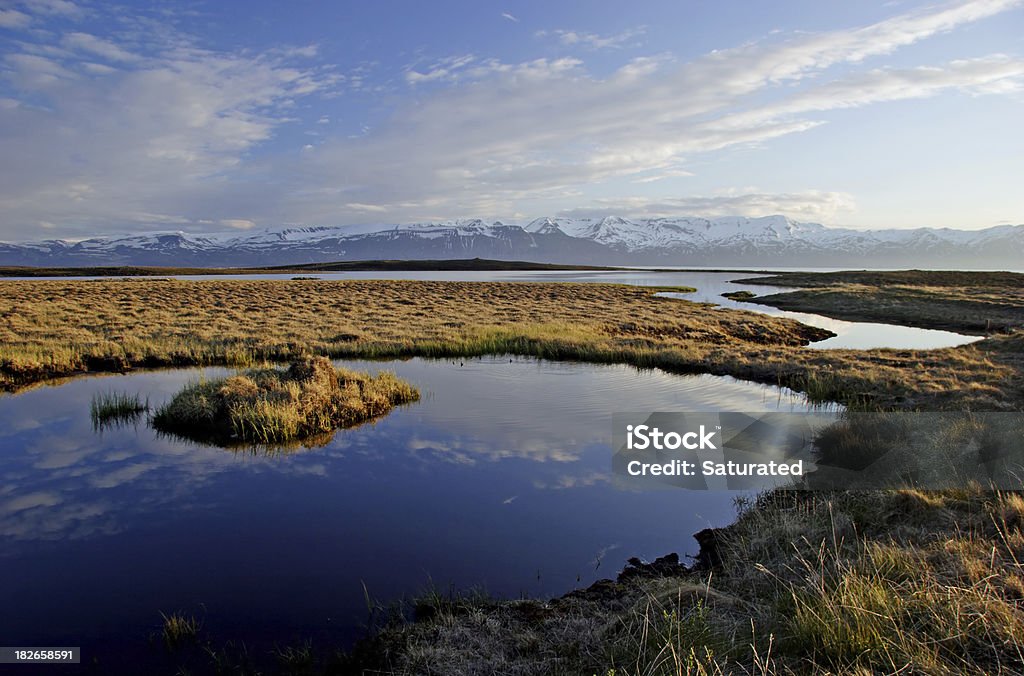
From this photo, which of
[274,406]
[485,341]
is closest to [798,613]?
[274,406]

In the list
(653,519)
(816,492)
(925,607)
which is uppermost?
(925,607)

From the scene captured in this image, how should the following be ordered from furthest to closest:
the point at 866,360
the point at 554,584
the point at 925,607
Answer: the point at 866,360
the point at 554,584
the point at 925,607

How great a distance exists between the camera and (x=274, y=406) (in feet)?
53.4

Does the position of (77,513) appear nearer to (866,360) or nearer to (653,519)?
(653,519)

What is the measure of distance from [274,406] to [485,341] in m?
15.8

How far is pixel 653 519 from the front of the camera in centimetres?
1073

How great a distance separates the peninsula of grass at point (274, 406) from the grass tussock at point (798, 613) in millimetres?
10039

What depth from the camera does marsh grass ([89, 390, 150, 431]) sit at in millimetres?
16828

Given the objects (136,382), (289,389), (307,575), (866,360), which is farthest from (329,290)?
(307,575)

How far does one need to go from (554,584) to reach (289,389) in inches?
460

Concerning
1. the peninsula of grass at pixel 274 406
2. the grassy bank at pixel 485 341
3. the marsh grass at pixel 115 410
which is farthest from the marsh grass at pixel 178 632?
the grassy bank at pixel 485 341

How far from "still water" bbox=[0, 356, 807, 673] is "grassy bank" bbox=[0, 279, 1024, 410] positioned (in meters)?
8.81

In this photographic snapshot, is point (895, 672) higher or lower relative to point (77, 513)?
higher

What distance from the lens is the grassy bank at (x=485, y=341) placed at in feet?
66.7
